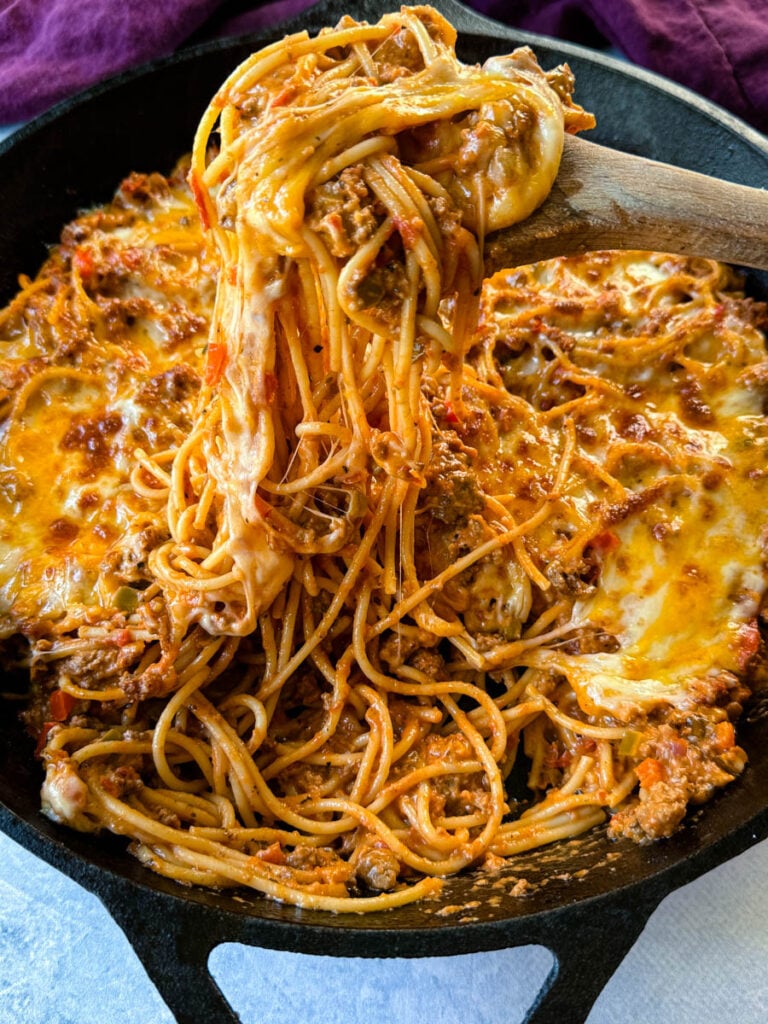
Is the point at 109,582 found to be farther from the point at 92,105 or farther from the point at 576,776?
the point at 92,105

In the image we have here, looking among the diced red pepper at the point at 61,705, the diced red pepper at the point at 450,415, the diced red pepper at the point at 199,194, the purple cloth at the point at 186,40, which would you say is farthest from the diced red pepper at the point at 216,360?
the purple cloth at the point at 186,40

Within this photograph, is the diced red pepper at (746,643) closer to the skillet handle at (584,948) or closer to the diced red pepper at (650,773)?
the diced red pepper at (650,773)

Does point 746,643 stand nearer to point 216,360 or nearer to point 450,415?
point 450,415

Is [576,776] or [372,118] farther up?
[372,118]

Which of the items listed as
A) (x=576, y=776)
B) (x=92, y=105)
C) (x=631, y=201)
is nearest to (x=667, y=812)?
(x=576, y=776)

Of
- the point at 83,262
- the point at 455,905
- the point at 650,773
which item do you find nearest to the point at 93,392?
the point at 83,262

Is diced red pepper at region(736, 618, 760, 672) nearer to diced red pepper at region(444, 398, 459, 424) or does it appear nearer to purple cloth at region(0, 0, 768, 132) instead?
diced red pepper at region(444, 398, 459, 424)
